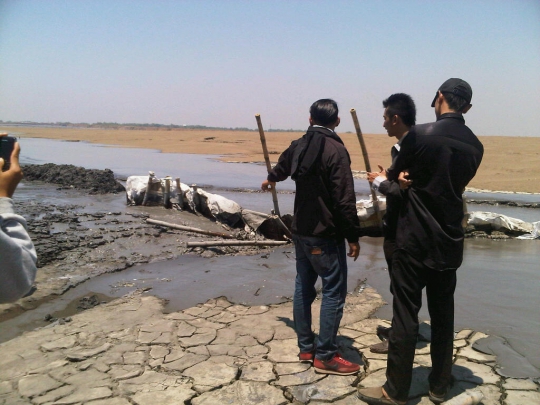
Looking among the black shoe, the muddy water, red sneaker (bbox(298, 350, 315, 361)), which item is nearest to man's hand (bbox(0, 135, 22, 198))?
red sneaker (bbox(298, 350, 315, 361))

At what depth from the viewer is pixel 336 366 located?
3.38 m

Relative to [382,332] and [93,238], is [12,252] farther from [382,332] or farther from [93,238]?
[93,238]

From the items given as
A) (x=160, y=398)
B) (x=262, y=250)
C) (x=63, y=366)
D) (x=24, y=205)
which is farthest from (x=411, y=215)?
(x=24, y=205)

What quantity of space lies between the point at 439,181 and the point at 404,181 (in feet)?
0.68

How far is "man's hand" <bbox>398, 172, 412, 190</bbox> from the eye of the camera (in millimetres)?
2871

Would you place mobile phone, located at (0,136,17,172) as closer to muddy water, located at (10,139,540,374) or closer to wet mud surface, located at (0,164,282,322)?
muddy water, located at (10,139,540,374)

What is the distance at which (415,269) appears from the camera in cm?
287

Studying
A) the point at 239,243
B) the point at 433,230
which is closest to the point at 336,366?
the point at 433,230

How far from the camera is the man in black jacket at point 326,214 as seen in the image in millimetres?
3277

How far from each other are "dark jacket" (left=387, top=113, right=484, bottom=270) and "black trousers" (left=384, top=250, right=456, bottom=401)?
0.10m

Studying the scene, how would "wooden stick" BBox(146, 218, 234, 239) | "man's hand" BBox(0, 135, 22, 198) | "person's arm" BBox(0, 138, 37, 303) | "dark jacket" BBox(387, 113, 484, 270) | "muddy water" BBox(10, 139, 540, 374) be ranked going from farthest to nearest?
"wooden stick" BBox(146, 218, 234, 239), "muddy water" BBox(10, 139, 540, 374), "dark jacket" BBox(387, 113, 484, 270), "man's hand" BBox(0, 135, 22, 198), "person's arm" BBox(0, 138, 37, 303)

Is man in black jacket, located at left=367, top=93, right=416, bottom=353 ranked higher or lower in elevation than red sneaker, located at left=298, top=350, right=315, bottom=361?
higher

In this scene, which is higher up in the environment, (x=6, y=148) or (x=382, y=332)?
(x=6, y=148)

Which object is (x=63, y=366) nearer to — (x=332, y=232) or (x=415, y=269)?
(x=332, y=232)
